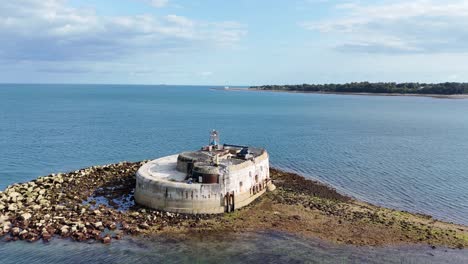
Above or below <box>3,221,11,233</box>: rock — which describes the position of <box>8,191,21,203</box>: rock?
above

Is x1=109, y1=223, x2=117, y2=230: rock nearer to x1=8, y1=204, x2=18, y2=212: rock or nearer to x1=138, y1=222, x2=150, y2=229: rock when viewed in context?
x1=138, y1=222, x2=150, y2=229: rock

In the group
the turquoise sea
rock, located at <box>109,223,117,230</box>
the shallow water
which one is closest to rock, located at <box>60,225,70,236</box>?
the shallow water

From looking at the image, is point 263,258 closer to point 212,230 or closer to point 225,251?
point 225,251

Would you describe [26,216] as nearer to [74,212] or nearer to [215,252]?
[74,212]

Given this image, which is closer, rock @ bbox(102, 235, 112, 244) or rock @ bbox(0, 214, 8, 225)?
rock @ bbox(102, 235, 112, 244)

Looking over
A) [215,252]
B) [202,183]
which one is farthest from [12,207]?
[215,252]

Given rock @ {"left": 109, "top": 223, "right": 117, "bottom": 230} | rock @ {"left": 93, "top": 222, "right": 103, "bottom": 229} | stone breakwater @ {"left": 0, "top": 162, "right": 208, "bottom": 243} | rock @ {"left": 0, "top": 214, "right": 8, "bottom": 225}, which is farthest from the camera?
rock @ {"left": 0, "top": 214, "right": 8, "bottom": 225}
